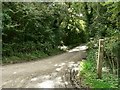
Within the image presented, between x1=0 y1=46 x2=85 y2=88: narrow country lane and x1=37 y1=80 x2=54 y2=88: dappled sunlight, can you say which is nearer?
x1=37 y1=80 x2=54 y2=88: dappled sunlight

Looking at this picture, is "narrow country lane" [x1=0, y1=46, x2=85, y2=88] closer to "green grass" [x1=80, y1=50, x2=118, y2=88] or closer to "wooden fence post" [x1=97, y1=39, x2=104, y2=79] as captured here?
"green grass" [x1=80, y1=50, x2=118, y2=88]

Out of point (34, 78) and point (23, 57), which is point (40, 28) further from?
point (34, 78)

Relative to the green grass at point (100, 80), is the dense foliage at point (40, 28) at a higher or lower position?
higher

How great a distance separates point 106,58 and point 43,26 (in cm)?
729

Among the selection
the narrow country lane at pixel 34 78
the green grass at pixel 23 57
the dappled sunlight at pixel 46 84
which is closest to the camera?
the dappled sunlight at pixel 46 84

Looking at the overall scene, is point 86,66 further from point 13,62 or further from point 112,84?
point 13,62

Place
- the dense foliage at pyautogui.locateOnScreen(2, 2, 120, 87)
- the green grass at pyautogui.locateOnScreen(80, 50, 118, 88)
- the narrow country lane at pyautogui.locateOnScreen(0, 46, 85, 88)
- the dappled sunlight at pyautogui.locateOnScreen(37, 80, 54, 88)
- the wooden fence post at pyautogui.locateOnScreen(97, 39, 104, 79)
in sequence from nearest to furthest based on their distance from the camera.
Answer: the green grass at pyautogui.locateOnScreen(80, 50, 118, 88)
the dappled sunlight at pyautogui.locateOnScreen(37, 80, 54, 88)
the narrow country lane at pyautogui.locateOnScreen(0, 46, 85, 88)
the wooden fence post at pyautogui.locateOnScreen(97, 39, 104, 79)
the dense foliage at pyautogui.locateOnScreen(2, 2, 120, 87)

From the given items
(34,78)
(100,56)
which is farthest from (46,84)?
(100,56)

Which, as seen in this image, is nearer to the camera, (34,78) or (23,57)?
(34,78)

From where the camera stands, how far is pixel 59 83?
8.62 metres

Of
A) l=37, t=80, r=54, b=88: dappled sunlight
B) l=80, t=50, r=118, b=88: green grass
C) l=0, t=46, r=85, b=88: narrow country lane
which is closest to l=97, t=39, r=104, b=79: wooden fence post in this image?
l=80, t=50, r=118, b=88: green grass

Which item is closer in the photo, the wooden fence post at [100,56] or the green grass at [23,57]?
the wooden fence post at [100,56]

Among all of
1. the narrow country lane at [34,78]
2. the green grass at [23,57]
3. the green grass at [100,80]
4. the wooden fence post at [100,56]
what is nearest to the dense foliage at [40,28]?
the green grass at [23,57]

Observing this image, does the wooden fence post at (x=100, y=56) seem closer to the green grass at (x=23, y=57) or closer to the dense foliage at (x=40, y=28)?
the dense foliage at (x=40, y=28)
